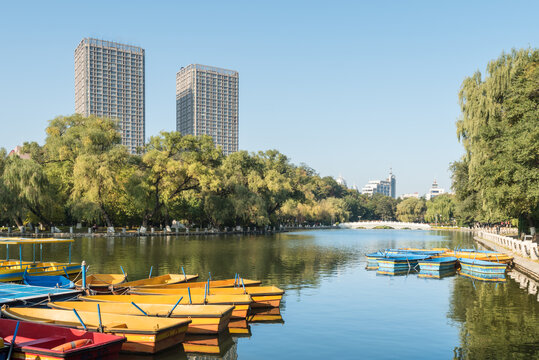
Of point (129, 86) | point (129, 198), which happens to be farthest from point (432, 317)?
point (129, 86)

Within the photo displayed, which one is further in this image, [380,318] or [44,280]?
[44,280]

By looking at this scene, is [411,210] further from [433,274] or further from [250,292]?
[250,292]

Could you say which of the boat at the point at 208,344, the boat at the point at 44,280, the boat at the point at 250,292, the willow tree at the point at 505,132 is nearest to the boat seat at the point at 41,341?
the boat at the point at 208,344

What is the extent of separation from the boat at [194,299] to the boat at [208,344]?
1.11 meters

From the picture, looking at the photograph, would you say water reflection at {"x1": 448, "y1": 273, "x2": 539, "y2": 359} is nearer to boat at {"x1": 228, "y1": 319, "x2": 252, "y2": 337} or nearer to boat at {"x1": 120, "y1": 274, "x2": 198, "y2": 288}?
boat at {"x1": 228, "y1": 319, "x2": 252, "y2": 337}

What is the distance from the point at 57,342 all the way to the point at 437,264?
22.1 meters

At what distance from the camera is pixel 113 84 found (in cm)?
18825

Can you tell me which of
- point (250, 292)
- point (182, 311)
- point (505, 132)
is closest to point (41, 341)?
point (182, 311)

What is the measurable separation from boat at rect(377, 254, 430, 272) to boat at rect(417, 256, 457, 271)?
885 millimetres

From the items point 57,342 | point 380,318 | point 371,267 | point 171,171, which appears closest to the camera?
point 57,342

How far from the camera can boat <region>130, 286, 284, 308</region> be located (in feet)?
54.4

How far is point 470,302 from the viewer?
64.2 ft

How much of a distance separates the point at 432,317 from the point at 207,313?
831 cm

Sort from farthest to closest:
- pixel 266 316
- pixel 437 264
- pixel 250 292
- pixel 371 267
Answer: pixel 371 267
pixel 437 264
pixel 250 292
pixel 266 316
